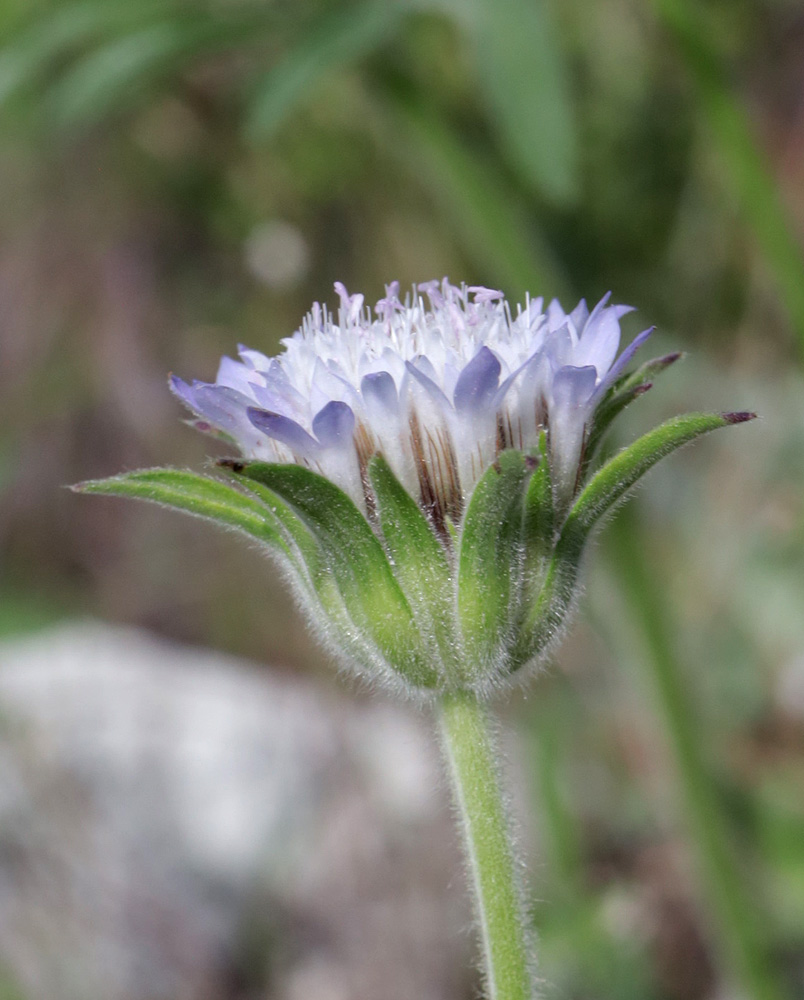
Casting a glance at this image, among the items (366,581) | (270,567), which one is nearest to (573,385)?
(366,581)

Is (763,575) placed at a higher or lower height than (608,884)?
higher

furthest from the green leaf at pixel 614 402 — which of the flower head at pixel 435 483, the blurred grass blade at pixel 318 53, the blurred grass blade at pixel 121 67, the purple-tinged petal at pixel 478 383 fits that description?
the blurred grass blade at pixel 121 67

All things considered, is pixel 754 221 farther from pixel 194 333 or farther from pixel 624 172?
pixel 194 333

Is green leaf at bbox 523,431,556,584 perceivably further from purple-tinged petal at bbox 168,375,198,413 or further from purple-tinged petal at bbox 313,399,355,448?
purple-tinged petal at bbox 168,375,198,413

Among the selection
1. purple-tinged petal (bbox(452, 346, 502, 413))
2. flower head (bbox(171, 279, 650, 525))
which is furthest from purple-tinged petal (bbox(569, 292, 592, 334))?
purple-tinged petal (bbox(452, 346, 502, 413))

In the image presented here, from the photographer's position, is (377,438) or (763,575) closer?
(377,438)

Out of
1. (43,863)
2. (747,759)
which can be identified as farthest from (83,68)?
(747,759)

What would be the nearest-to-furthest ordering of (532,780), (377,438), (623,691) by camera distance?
(377,438) < (532,780) < (623,691)
